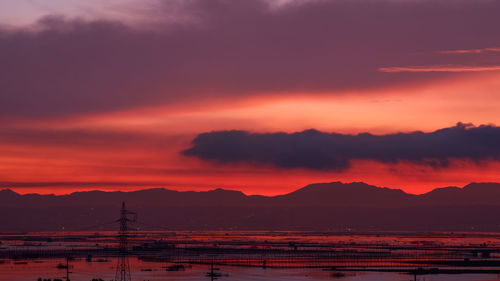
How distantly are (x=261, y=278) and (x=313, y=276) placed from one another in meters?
9.29

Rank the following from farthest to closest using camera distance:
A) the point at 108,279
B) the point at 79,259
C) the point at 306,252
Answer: the point at 306,252 → the point at 79,259 → the point at 108,279

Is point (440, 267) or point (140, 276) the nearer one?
point (140, 276)

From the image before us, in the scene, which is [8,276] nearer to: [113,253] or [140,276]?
[140,276]

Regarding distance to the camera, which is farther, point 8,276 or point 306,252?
point 306,252

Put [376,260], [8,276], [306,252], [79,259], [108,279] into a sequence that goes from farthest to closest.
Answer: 1. [306,252]
2. [79,259]
3. [376,260]
4. [8,276]
5. [108,279]

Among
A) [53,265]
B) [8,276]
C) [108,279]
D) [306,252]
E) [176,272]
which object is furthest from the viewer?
[306,252]

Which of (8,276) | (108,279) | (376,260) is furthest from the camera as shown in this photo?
(376,260)

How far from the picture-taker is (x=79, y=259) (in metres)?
157

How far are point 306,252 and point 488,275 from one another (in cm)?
7071

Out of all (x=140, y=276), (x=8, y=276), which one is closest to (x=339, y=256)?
(x=140, y=276)

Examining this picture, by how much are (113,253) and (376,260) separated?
214ft

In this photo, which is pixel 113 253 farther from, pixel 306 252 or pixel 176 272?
pixel 176 272

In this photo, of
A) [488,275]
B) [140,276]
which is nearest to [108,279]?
[140,276]

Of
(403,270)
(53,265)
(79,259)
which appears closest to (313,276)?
(403,270)
